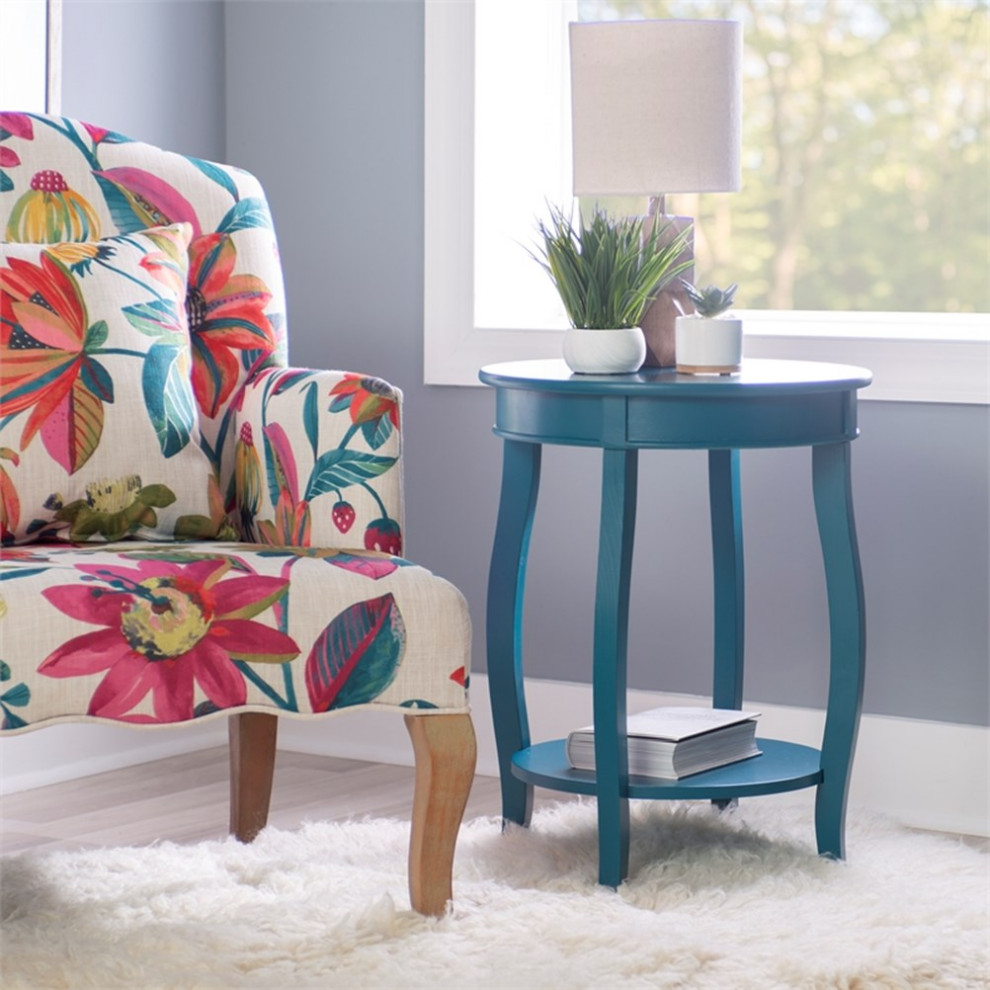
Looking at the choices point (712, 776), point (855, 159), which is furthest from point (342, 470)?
point (855, 159)

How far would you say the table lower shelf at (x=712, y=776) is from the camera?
2.02 metres

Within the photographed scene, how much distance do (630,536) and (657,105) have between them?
0.56 meters

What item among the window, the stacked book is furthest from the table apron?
the window

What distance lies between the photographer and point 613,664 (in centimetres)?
200

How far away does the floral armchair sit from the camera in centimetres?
166

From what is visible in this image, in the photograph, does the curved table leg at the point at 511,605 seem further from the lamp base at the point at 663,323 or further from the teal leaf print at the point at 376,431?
the teal leaf print at the point at 376,431

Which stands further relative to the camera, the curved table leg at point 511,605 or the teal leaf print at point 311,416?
the curved table leg at point 511,605

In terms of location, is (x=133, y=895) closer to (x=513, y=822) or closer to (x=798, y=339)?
(x=513, y=822)

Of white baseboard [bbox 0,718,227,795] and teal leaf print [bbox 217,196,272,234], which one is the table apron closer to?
teal leaf print [bbox 217,196,272,234]

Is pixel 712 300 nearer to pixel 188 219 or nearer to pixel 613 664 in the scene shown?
pixel 613 664

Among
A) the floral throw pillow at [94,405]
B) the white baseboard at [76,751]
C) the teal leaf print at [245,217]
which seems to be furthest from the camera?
the white baseboard at [76,751]

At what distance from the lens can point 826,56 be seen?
124 inches

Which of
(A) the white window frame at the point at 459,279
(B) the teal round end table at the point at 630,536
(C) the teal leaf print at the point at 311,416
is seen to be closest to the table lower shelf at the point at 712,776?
(B) the teal round end table at the point at 630,536

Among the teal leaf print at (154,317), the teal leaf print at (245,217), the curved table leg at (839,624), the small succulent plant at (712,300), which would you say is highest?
the teal leaf print at (245,217)
